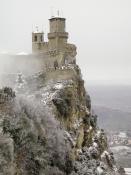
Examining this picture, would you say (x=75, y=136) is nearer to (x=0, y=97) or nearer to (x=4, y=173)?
(x=0, y=97)

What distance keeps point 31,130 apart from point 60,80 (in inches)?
735

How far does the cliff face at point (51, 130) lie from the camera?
3022cm

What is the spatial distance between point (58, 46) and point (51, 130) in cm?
1894

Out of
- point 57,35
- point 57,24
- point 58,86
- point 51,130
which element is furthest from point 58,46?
point 51,130

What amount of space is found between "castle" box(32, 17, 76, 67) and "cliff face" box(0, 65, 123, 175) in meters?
2.02

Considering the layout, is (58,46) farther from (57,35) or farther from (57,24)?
(57,24)

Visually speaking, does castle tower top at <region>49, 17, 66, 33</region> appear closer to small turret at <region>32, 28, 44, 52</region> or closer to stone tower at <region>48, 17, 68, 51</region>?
stone tower at <region>48, 17, 68, 51</region>

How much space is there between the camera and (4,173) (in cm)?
2569

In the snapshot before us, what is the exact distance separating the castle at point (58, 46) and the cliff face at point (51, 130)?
2018 mm

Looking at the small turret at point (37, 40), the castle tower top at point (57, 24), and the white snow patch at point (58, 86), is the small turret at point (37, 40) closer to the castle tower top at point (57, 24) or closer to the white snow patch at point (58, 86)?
the castle tower top at point (57, 24)

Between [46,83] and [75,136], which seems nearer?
[75,136]

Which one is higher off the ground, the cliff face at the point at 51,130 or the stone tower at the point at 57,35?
the stone tower at the point at 57,35

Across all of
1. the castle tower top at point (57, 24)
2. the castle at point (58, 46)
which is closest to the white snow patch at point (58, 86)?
the castle at point (58, 46)


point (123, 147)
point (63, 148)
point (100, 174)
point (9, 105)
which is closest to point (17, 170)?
point (9, 105)
